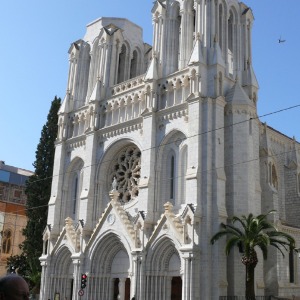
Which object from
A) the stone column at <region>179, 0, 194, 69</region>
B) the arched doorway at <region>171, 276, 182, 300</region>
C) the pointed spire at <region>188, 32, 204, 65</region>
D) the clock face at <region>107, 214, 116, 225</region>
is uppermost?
the stone column at <region>179, 0, 194, 69</region>

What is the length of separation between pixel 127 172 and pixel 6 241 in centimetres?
2742

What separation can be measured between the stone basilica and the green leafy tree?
3.39 m

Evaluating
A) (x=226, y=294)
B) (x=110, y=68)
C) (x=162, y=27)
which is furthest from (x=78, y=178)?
(x=226, y=294)

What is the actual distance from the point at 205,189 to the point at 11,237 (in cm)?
3618

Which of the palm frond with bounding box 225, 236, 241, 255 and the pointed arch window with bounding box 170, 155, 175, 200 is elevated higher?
the pointed arch window with bounding box 170, 155, 175, 200

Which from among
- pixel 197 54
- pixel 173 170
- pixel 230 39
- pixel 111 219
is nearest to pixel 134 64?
pixel 230 39

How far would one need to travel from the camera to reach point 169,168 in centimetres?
3184

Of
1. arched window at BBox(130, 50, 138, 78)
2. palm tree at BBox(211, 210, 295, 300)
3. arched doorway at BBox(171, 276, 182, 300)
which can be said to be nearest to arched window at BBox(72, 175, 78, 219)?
arched window at BBox(130, 50, 138, 78)

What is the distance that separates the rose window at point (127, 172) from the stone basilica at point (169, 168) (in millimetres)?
84

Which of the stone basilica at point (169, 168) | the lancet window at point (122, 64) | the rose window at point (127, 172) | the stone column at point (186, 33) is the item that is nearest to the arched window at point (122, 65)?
the lancet window at point (122, 64)

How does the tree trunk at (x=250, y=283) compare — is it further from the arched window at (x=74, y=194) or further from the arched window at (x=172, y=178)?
the arched window at (x=74, y=194)

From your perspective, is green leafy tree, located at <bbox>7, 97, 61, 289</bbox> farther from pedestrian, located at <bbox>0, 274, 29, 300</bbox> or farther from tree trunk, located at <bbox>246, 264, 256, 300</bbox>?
pedestrian, located at <bbox>0, 274, 29, 300</bbox>

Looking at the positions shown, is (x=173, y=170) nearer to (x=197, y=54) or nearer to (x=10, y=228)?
(x=197, y=54)

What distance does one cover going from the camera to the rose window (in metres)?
34.8
